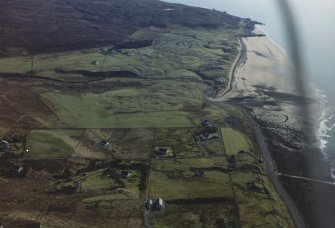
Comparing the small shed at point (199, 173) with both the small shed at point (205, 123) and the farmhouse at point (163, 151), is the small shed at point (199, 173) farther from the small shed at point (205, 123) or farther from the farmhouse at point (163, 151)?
the small shed at point (205, 123)

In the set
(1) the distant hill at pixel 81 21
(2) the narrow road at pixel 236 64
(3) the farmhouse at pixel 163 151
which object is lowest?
(1) the distant hill at pixel 81 21

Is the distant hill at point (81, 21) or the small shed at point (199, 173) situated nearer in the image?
the small shed at point (199, 173)

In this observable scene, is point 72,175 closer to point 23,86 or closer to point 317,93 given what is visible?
point 23,86

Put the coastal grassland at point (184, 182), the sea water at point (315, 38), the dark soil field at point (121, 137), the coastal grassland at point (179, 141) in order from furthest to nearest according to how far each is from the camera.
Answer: the sea water at point (315, 38)
the coastal grassland at point (179, 141)
the coastal grassland at point (184, 182)
the dark soil field at point (121, 137)

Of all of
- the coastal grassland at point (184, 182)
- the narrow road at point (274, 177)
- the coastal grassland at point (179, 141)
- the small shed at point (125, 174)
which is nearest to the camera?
the narrow road at point (274, 177)

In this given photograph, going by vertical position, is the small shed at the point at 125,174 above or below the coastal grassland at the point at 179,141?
above

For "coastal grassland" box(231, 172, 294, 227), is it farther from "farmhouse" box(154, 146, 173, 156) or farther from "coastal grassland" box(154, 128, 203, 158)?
"farmhouse" box(154, 146, 173, 156)

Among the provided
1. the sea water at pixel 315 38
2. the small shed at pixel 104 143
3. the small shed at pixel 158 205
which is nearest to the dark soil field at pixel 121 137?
the small shed at pixel 104 143

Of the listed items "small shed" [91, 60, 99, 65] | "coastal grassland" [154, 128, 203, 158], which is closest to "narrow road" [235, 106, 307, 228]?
"coastal grassland" [154, 128, 203, 158]
